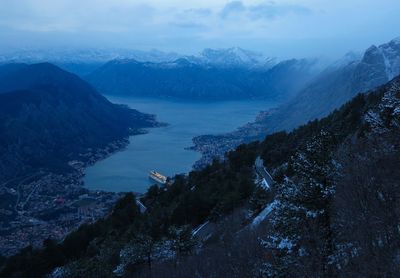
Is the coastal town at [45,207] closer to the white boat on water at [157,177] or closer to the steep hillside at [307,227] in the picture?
the white boat on water at [157,177]

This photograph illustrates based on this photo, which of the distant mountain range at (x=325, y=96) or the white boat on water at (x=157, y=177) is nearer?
the white boat on water at (x=157, y=177)

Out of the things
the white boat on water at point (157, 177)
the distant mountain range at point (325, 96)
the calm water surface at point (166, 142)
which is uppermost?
the distant mountain range at point (325, 96)

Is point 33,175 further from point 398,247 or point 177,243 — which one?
point 398,247

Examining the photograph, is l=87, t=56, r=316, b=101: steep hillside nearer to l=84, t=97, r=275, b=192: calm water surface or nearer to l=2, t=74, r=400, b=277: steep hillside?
l=84, t=97, r=275, b=192: calm water surface

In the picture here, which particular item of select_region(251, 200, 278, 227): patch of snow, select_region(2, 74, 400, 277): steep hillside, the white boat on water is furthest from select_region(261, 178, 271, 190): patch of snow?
the white boat on water

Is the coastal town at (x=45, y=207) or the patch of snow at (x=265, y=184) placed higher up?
the patch of snow at (x=265, y=184)

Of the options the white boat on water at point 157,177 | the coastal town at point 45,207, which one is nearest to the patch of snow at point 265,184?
the coastal town at point 45,207

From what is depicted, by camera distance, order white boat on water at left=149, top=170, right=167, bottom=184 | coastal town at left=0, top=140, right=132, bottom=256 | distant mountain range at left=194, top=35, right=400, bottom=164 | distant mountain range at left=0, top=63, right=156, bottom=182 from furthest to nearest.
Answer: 1. distant mountain range at left=0, top=63, right=156, bottom=182
2. distant mountain range at left=194, top=35, right=400, bottom=164
3. white boat on water at left=149, top=170, right=167, bottom=184
4. coastal town at left=0, top=140, right=132, bottom=256
